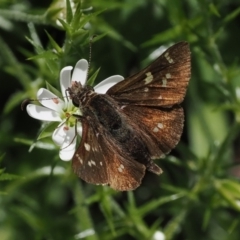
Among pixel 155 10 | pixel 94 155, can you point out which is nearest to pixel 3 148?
pixel 155 10

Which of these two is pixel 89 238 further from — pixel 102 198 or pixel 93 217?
pixel 93 217

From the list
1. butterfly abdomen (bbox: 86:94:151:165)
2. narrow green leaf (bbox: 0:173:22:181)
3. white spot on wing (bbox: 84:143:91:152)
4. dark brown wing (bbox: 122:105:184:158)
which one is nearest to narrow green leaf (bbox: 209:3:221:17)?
dark brown wing (bbox: 122:105:184:158)

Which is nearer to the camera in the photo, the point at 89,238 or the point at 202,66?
the point at 89,238

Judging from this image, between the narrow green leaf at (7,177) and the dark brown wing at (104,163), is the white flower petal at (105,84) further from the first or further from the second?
→ the narrow green leaf at (7,177)

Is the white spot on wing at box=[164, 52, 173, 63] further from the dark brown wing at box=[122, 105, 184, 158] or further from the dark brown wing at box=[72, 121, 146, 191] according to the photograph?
the dark brown wing at box=[72, 121, 146, 191]

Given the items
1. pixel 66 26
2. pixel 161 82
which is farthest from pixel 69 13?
pixel 161 82

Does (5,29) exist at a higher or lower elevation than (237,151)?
higher
